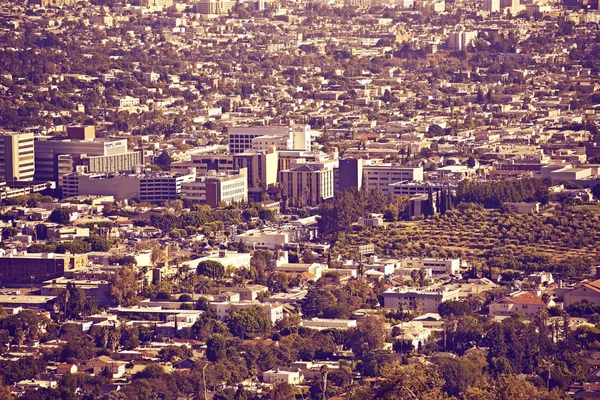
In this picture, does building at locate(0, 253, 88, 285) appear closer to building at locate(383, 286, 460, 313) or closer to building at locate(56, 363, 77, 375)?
building at locate(383, 286, 460, 313)

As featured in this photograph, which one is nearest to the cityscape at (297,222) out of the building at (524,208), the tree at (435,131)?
the tree at (435,131)

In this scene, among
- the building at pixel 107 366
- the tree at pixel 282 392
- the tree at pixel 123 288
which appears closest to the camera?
the tree at pixel 282 392

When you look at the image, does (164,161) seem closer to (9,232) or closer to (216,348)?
(9,232)

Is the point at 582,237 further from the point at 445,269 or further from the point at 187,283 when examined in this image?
the point at 187,283

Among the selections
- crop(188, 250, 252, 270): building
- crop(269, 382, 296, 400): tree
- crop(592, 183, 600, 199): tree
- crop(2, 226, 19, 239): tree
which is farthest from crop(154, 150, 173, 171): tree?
crop(269, 382, 296, 400): tree

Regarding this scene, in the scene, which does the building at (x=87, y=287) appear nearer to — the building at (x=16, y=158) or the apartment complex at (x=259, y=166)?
the apartment complex at (x=259, y=166)

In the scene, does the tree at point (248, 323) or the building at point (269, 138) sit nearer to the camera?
the tree at point (248, 323)
